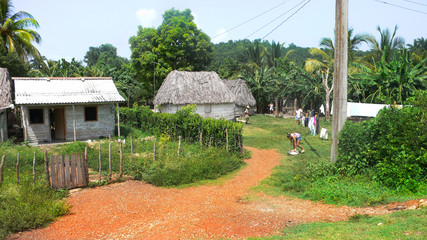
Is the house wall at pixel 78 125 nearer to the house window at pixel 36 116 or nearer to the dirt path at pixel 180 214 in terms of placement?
the house window at pixel 36 116

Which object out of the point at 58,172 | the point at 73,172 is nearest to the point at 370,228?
the point at 73,172

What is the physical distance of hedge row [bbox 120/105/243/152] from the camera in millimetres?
14641

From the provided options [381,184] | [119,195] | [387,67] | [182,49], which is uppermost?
→ [182,49]

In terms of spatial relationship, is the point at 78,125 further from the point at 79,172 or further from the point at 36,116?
the point at 79,172

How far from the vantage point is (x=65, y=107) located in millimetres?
19422

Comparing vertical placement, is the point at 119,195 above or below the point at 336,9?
below

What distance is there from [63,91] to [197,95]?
11235mm

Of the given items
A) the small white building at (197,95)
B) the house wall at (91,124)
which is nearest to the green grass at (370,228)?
the house wall at (91,124)

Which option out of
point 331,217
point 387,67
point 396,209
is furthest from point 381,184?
point 387,67

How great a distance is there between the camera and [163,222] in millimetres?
7734

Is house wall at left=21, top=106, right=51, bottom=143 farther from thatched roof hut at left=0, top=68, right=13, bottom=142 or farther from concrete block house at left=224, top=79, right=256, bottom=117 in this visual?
concrete block house at left=224, top=79, right=256, bottom=117

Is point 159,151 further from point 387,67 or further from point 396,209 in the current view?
point 387,67

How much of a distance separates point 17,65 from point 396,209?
91.4 ft

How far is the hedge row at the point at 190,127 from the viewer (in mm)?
14641
